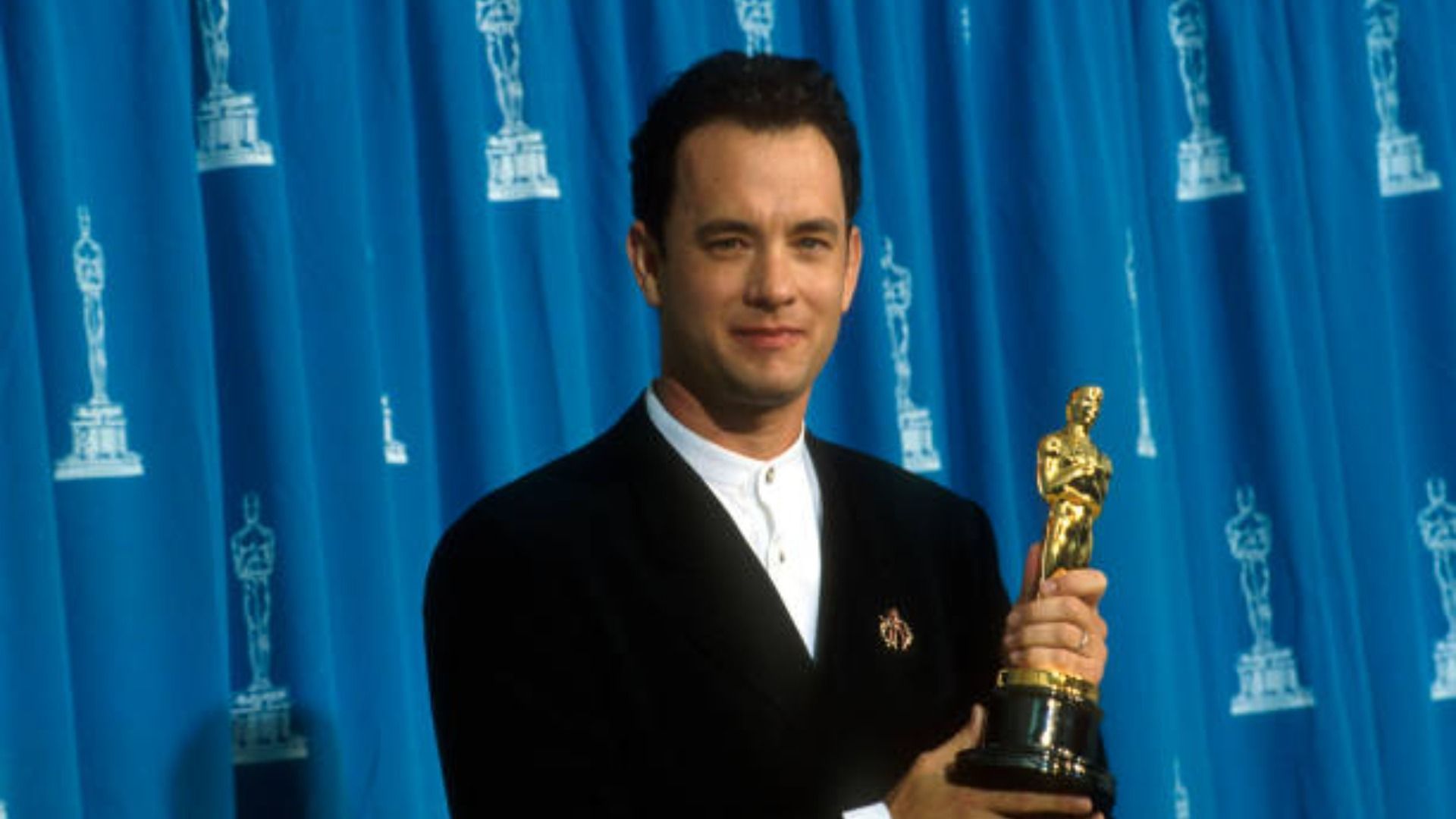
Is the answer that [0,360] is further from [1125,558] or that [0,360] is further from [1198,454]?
[1198,454]

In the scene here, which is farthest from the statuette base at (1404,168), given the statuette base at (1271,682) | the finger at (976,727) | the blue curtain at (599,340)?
the finger at (976,727)

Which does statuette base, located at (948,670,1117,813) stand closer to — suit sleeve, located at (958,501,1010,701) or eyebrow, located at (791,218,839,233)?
suit sleeve, located at (958,501,1010,701)

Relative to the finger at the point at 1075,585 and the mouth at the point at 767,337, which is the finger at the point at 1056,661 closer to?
the finger at the point at 1075,585

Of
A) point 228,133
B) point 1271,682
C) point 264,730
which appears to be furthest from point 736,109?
point 1271,682

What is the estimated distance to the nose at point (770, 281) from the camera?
4.91 feet

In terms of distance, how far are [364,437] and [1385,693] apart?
5.00ft

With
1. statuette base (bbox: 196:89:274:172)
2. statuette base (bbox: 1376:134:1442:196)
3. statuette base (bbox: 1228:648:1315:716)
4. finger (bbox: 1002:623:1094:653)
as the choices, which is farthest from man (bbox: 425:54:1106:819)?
statuette base (bbox: 1376:134:1442:196)

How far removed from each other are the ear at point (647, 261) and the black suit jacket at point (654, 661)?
0.10 meters

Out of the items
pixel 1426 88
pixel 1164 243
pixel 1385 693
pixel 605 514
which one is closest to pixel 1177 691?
pixel 1385 693

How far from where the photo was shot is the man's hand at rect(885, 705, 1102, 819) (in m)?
1.39

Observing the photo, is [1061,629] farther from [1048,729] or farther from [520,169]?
[520,169]

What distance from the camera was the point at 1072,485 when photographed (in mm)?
1511

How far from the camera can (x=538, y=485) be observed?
151cm

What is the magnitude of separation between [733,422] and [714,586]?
0.45 feet
